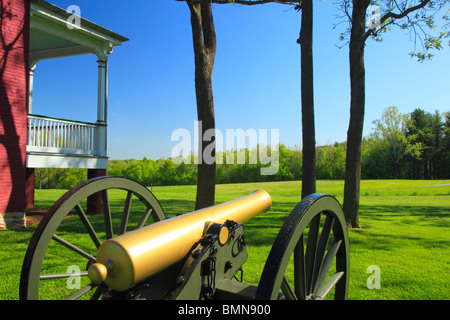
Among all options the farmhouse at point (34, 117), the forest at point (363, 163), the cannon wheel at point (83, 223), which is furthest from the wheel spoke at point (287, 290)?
the forest at point (363, 163)

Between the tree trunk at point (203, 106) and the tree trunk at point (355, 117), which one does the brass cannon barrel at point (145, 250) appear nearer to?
the tree trunk at point (203, 106)

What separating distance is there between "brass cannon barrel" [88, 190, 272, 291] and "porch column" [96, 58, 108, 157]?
9.64m

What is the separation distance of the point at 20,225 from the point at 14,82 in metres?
3.64

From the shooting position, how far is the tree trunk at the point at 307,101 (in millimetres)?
7914

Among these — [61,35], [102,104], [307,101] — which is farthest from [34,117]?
[307,101]

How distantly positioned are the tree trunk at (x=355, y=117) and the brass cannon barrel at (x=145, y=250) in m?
6.57

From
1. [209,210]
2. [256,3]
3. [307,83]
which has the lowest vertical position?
[209,210]

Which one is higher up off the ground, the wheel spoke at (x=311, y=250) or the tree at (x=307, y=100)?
the tree at (x=307, y=100)

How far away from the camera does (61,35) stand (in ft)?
35.5

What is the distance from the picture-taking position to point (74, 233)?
7.70 metres

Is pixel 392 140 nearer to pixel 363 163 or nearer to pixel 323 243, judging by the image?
pixel 363 163

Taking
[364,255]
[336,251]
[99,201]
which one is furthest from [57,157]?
[336,251]
